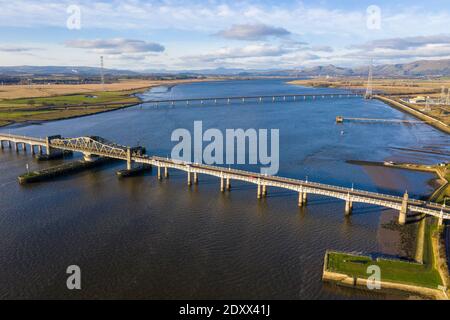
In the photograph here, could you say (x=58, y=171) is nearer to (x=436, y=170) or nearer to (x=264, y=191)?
(x=264, y=191)

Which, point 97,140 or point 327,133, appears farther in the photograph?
point 327,133

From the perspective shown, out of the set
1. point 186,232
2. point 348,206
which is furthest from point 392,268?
point 186,232

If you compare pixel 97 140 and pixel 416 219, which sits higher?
pixel 97 140

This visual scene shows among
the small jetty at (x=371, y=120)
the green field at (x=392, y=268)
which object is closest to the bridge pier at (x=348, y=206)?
the green field at (x=392, y=268)

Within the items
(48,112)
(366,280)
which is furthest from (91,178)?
(48,112)
